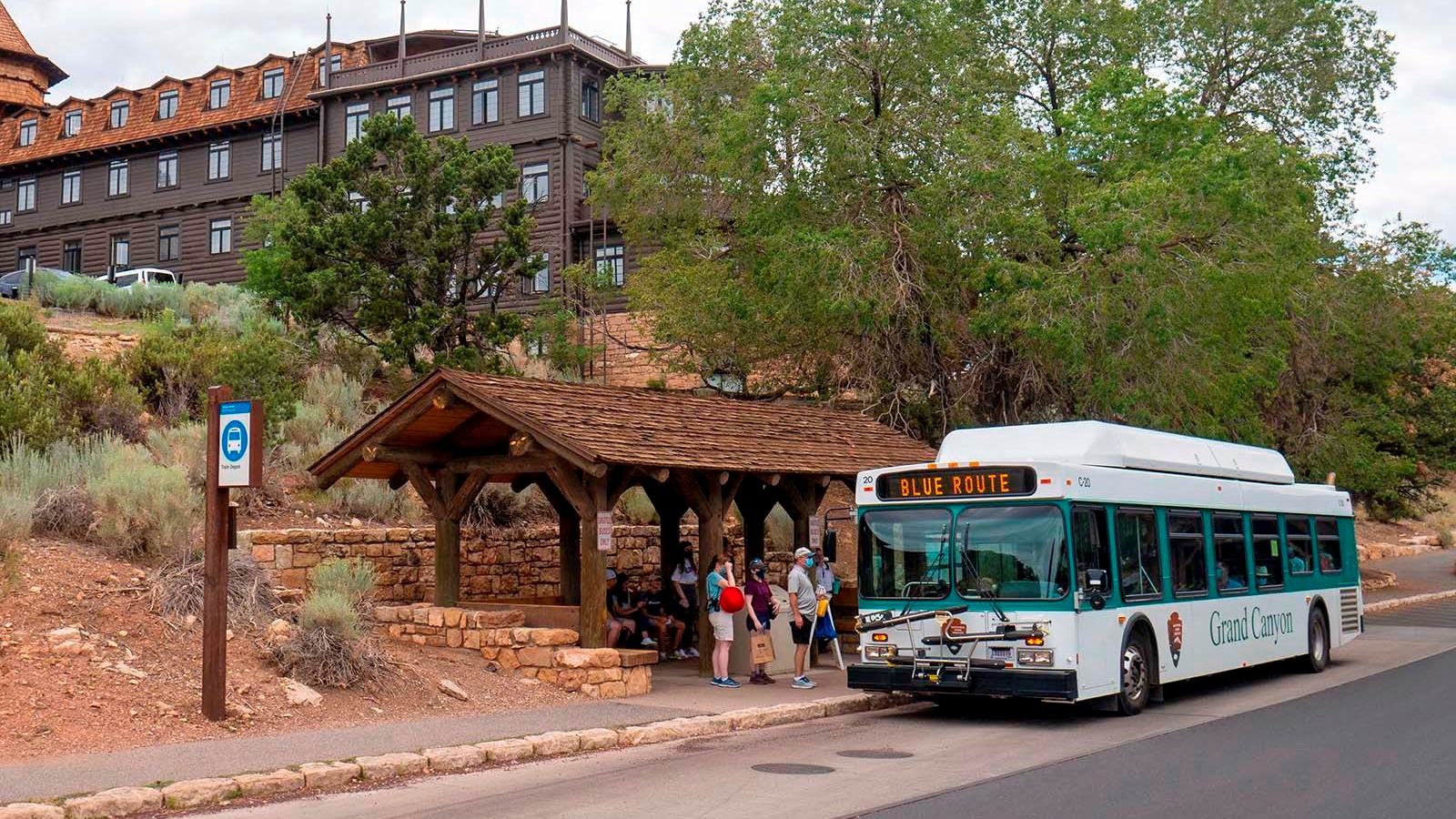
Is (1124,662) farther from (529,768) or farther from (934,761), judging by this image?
(529,768)

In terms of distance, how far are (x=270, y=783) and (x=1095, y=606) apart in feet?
25.6

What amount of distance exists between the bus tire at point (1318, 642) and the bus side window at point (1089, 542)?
6852 millimetres

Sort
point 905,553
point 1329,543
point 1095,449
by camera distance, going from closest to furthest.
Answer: point 905,553
point 1095,449
point 1329,543

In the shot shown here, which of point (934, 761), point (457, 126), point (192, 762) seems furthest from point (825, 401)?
point (457, 126)

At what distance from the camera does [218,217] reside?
5231 cm

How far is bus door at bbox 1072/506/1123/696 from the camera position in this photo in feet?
43.0

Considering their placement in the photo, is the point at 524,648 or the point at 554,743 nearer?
the point at 554,743

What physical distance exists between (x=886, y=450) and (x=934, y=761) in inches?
378

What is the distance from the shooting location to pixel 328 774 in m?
9.94

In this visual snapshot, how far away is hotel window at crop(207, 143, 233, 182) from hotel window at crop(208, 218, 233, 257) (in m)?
1.74

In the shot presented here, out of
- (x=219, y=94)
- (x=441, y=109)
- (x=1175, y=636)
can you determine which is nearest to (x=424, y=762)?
(x=1175, y=636)

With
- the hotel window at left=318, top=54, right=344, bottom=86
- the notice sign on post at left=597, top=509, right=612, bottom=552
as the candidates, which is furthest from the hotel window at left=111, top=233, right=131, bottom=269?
the notice sign on post at left=597, top=509, right=612, bottom=552

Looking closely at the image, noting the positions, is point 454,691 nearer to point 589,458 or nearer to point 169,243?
point 589,458

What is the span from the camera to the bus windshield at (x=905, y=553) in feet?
45.6
